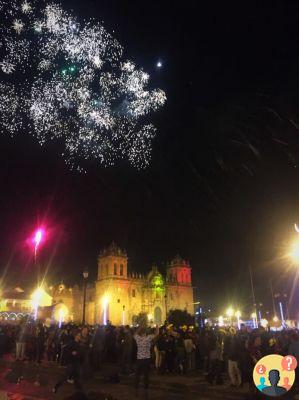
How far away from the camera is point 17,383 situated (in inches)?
478

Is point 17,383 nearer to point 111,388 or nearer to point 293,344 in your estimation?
point 111,388

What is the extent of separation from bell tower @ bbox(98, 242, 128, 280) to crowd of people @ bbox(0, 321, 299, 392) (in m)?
63.8

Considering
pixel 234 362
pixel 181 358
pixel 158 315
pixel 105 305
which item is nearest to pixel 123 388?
pixel 181 358

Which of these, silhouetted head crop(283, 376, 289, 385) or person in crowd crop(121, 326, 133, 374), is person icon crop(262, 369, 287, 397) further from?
person in crowd crop(121, 326, 133, 374)

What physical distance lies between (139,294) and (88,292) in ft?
40.0

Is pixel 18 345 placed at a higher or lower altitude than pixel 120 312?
lower

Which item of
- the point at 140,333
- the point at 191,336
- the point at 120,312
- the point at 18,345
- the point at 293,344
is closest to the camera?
the point at 293,344

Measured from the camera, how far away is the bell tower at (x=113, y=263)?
279 ft

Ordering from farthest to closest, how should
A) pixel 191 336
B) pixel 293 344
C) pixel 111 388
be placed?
pixel 191 336 → pixel 111 388 → pixel 293 344

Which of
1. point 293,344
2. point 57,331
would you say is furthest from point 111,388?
point 57,331

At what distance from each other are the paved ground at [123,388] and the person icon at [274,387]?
11.4ft

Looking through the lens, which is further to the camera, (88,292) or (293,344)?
(88,292)

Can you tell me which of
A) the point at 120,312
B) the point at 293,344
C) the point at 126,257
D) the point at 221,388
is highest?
the point at 126,257

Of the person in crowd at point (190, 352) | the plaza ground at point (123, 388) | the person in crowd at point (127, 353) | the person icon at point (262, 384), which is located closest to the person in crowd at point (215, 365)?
the plaza ground at point (123, 388)
